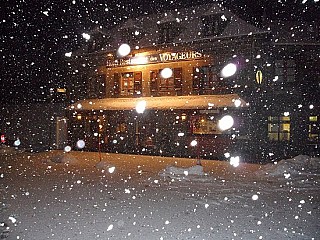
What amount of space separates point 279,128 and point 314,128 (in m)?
1.98

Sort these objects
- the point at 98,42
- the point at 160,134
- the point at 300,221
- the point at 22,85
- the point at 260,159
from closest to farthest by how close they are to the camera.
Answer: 1. the point at 300,221
2. the point at 260,159
3. the point at 160,134
4. the point at 98,42
5. the point at 22,85

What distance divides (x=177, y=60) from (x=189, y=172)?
10.7m

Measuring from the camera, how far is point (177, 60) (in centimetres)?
2252

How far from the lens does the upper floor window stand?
21422mm

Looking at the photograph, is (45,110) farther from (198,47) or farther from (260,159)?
(260,159)

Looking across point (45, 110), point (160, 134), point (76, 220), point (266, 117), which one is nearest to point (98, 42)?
point (45, 110)

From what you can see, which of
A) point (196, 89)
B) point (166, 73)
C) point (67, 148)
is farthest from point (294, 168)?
point (67, 148)

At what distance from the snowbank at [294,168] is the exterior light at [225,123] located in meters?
6.02

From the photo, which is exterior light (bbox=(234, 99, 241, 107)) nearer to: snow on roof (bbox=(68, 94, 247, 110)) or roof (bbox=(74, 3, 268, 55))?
snow on roof (bbox=(68, 94, 247, 110))

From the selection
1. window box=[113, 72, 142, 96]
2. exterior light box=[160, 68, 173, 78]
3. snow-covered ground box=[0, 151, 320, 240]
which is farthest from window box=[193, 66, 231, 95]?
snow-covered ground box=[0, 151, 320, 240]

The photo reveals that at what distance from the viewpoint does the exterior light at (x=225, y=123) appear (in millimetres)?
20494

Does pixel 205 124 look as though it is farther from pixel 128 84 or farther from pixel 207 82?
pixel 128 84

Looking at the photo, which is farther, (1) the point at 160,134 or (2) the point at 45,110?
(2) the point at 45,110

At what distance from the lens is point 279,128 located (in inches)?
790
